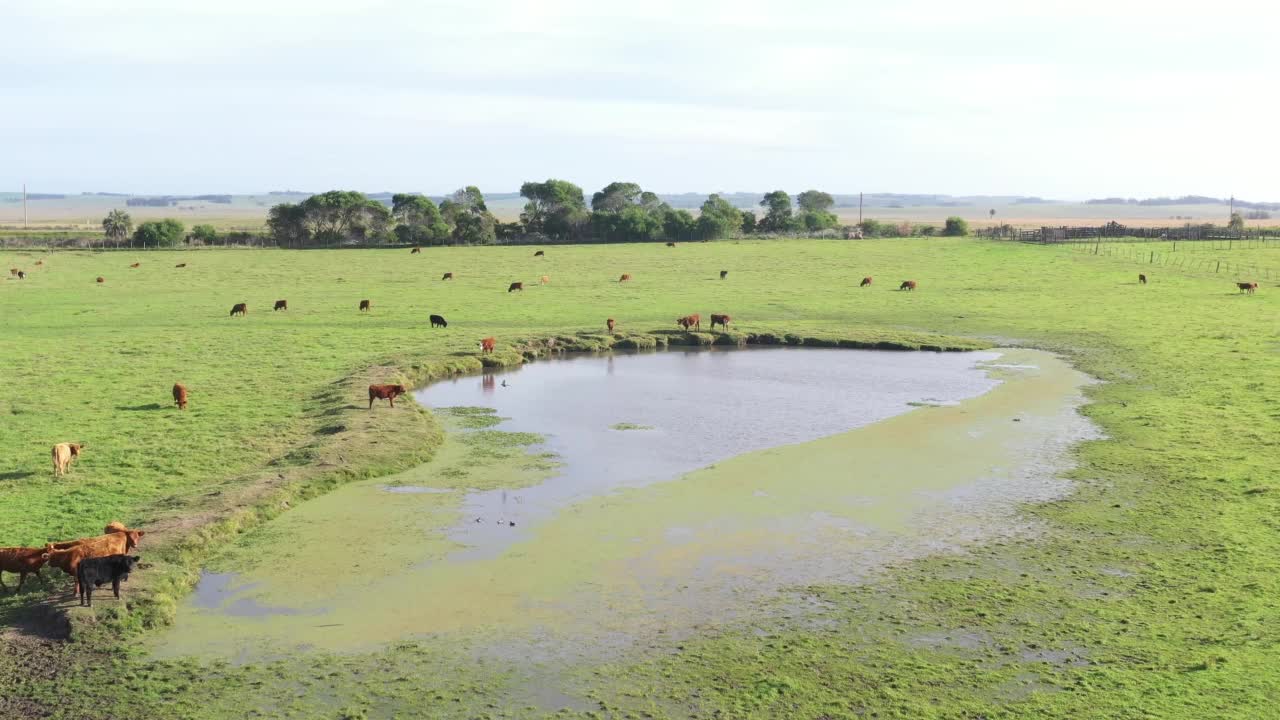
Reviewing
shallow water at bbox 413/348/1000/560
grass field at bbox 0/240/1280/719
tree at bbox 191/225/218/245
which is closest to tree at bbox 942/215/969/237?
grass field at bbox 0/240/1280/719

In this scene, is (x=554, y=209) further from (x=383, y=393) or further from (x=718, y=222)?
(x=383, y=393)

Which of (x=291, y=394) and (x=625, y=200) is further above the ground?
(x=625, y=200)

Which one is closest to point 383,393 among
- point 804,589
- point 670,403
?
point 670,403

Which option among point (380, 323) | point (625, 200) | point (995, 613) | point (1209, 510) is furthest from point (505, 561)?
point (625, 200)

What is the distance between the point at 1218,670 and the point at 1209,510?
703 centimetres

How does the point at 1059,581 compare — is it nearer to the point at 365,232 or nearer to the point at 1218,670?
the point at 1218,670

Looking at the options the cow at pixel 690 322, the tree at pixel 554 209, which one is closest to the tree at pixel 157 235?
the tree at pixel 554 209

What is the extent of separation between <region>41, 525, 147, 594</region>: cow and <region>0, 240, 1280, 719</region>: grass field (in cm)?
49

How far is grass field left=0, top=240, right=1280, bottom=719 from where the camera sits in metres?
12.7

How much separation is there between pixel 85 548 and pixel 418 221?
9277cm

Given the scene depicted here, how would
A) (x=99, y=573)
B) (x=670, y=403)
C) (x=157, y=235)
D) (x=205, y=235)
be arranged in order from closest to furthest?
1. (x=99, y=573)
2. (x=670, y=403)
3. (x=157, y=235)
4. (x=205, y=235)

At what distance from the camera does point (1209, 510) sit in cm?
1922

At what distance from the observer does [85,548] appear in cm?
1555

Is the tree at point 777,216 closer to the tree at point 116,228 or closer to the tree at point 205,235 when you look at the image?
the tree at point 205,235
